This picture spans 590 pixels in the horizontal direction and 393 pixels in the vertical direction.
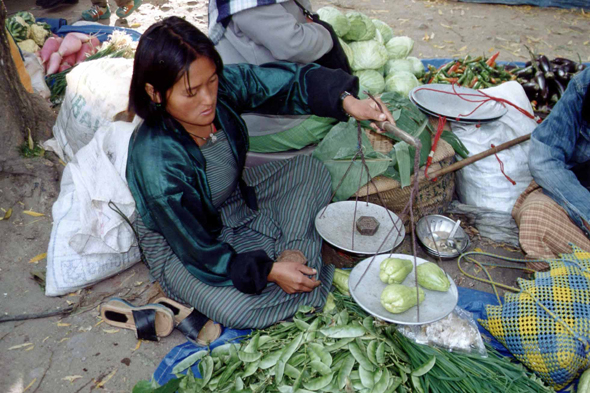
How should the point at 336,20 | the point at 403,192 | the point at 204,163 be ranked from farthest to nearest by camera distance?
the point at 336,20
the point at 403,192
the point at 204,163

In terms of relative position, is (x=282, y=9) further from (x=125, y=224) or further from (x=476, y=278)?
(x=476, y=278)

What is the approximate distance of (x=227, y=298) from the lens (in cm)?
212

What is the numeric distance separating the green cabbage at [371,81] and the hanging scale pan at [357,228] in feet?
4.95

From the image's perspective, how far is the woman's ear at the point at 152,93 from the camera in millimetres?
1782

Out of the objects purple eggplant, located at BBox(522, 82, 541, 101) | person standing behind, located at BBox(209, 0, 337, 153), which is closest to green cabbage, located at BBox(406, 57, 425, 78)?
purple eggplant, located at BBox(522, 82, 541, 101)

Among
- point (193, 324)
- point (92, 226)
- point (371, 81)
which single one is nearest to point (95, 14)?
point (371, 81)

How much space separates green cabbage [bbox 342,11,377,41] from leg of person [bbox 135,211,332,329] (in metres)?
2.32

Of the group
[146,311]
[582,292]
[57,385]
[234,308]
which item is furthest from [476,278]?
[57,385]

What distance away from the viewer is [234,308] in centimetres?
211

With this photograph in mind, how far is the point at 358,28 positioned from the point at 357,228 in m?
2.16

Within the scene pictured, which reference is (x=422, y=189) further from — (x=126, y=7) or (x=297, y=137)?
(x=126, y=7)

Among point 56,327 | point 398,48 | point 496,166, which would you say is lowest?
point 56,327

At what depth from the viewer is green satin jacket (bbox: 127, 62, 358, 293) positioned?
74.5 inches

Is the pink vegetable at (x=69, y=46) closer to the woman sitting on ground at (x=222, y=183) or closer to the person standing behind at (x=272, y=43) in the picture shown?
the person standing behind at (x=272, y=43)
